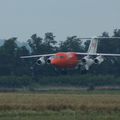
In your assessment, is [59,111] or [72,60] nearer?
[59,111]

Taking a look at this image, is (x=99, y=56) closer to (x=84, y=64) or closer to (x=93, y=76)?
(x=84, y=64)

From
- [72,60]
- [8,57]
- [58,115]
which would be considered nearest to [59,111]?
[58,115]

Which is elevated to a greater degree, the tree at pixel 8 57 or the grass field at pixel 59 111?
the tree at pixel 8 57

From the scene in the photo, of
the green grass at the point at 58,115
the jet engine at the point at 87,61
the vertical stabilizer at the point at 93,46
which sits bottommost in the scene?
the green grass at the point at 58,115

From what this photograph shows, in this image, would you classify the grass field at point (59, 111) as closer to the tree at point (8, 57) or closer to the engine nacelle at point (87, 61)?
the engine nacelle at point (87, 61)

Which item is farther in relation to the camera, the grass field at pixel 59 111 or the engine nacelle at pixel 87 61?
the engine nacelle at pixel 87 61

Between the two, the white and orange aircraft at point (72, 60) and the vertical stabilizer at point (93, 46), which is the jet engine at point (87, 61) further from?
the vertical stabilizer at point (93, 46)

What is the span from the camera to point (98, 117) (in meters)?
33.6

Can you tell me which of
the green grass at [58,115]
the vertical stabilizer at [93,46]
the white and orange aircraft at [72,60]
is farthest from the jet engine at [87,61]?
the green grass at [58,115]

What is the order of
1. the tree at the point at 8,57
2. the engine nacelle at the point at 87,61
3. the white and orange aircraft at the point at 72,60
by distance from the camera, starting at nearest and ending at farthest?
the white and orange aircraft at the point at 72,60
the engine nacelle at the point at 87,61
the tree at the point at 8,57

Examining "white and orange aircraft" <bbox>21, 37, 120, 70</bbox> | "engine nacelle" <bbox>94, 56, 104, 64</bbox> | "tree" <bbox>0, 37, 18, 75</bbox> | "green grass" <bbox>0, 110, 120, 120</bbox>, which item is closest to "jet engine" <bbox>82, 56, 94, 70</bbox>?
"white and orange aircraft" <bbox>21, 37, 120, 70</bbox>

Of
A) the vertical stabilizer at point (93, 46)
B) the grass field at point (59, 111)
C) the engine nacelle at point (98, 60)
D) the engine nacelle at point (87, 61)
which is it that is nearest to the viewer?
the grass field at point (59, 111)

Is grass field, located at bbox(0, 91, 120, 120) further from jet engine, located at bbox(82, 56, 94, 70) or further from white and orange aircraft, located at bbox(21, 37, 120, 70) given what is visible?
jet engine, located at bbox(82, 56, 94, 70)

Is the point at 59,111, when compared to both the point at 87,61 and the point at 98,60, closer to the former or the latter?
the point at 98,60
